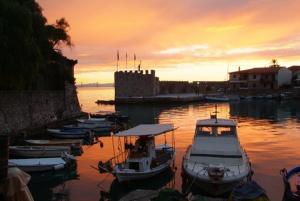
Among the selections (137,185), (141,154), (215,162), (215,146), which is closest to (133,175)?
(137,185)

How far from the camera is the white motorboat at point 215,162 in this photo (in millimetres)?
17062

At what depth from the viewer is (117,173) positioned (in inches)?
752

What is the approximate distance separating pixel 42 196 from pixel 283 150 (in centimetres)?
1774

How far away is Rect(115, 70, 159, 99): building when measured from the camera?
3656 inches

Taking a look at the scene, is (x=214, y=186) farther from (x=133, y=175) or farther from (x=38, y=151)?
(x=38, y=151)

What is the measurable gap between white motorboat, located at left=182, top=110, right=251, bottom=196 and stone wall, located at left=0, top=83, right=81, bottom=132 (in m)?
15.9

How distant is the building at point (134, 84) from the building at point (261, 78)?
33.7 meters

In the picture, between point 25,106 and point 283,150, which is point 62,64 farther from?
point 283,150

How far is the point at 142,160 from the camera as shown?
19859mm

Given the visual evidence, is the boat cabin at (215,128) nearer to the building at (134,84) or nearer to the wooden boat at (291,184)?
the wooden boat at (291,184)

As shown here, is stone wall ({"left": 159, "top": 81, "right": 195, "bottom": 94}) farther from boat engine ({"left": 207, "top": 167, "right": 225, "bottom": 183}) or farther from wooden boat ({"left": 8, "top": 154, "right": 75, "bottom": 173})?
boat engine ({"left": 207, "top": 167, "right": 225, "bottom": 183})

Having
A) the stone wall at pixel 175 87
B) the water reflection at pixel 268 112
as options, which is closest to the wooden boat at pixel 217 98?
the stone wall at pixel 175 87

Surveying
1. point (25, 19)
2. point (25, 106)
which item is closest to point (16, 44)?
point (25, 19)

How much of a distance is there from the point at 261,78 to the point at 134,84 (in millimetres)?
41920
